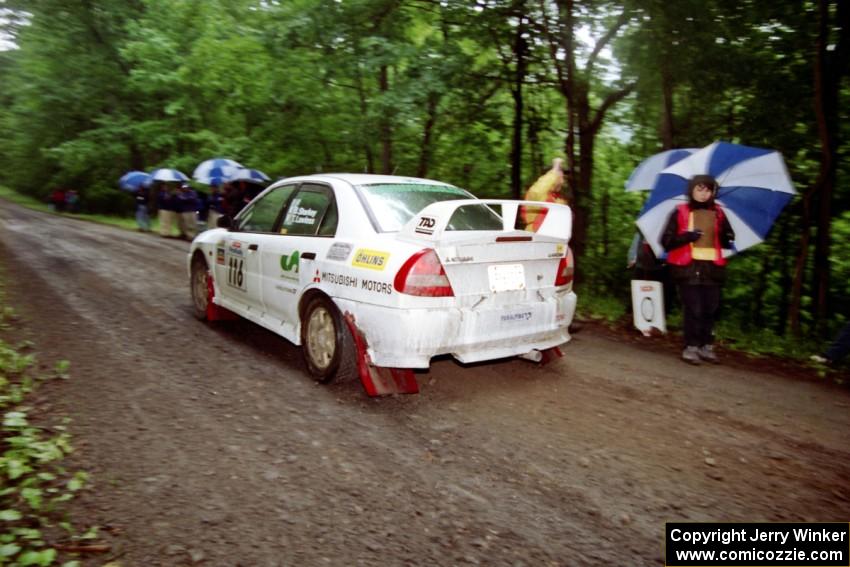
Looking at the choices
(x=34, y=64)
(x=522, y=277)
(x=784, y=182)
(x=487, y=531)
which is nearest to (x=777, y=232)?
(x=784, y=182)

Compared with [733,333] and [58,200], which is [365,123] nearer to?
[733,333]

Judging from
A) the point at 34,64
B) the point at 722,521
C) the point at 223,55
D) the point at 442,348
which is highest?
the point at 34,64

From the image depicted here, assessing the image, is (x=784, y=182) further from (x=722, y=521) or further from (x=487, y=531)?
(x=487, y=531)

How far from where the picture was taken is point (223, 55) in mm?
15844

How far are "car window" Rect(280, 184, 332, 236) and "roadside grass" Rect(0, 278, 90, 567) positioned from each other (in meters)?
2.30

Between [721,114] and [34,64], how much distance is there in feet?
99.7

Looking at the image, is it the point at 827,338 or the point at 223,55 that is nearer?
the point at 827,338

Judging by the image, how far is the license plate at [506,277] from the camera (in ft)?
13.9

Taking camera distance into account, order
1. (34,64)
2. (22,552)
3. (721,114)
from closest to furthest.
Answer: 1. (22,552)
2. (721,114)
3. (34,64)

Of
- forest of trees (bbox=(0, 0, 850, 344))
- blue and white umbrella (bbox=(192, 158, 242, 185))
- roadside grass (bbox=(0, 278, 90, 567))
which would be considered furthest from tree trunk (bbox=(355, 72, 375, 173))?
roadside grass (bbox=(0, 278, 90, 567))

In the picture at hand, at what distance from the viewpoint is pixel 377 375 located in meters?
4.21

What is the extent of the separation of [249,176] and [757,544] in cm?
1436

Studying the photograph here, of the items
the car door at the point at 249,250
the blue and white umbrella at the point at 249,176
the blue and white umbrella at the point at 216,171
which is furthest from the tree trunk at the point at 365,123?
the car door at the point at 249,250

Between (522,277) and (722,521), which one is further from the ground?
(522,277)
